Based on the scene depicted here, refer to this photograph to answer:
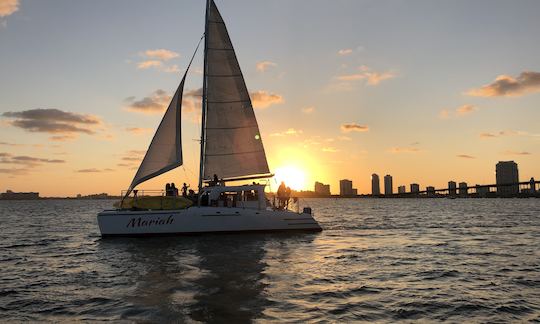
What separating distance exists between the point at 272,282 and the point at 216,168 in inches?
551

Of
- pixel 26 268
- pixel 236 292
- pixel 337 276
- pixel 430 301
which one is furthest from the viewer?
pixel 26 268

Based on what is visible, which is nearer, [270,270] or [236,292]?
[236,292]

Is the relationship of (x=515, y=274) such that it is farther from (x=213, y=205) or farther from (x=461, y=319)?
(x=213, y=205)

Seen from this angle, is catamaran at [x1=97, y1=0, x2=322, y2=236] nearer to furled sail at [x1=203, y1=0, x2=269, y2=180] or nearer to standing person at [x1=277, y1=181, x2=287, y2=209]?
furled sail at [x1=203, y1=0, x2=269, y2=180]

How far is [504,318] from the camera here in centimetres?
888

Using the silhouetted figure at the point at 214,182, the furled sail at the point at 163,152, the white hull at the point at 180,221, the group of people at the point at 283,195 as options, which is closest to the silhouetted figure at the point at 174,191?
the furled sail at the point at 163,152

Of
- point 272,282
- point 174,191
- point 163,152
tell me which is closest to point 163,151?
point 163,152

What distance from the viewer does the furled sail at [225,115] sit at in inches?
1006

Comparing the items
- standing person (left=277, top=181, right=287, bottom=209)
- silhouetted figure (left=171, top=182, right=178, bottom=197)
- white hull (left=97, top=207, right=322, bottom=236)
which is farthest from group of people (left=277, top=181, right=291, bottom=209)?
silhouetted figure (left=171, top=182, right=178, bottom=197)

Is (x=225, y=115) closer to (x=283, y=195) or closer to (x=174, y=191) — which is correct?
(x=174, y=191)

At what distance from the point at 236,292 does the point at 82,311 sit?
3.62 metres

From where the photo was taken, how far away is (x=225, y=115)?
2583 centimetres

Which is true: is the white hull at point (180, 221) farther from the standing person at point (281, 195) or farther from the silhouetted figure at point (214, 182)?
the standing person at point (281, 195)

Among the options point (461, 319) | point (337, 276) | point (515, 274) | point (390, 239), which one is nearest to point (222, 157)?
point (390, 239)
